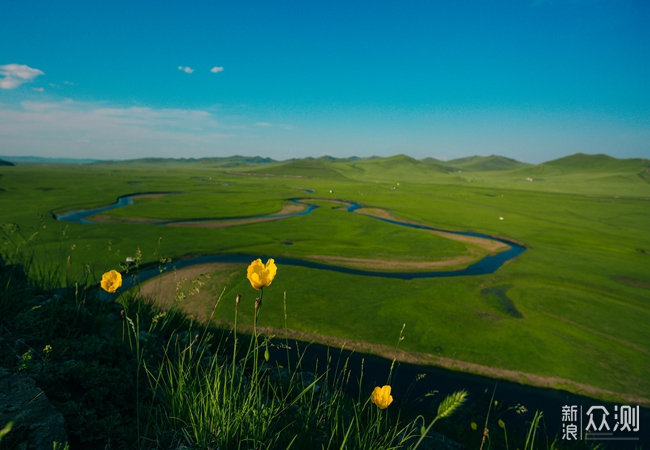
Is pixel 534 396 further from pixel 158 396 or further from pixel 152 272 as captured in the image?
pixel 152 272

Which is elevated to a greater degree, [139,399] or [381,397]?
[381,397]

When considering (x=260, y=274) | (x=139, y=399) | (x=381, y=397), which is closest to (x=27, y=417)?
(x=139, y=399)

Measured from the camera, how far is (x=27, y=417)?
269 centimetres

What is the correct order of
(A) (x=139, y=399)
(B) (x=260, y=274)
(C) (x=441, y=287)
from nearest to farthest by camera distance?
(B) (x=260, y=274), (A) (x=139, y=399), (C) (x=441, y=287)

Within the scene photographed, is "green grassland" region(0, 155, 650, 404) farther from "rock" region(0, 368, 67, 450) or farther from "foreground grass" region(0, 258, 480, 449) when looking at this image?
"rock" region(0, 368, 67, 450)

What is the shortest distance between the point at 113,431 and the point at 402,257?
3165 centimetres

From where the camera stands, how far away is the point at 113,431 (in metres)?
3.18

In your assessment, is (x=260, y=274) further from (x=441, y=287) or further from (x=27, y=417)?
(x=441, y=287)

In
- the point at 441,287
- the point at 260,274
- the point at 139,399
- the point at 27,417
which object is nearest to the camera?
the point at 27,417

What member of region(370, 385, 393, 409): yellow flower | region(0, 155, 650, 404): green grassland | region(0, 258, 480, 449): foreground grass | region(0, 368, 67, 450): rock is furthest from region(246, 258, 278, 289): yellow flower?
region(0, 155, 650, 404): green grassland

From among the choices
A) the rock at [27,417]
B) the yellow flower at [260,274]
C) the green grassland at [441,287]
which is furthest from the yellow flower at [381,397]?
the green grassland at [441,287]

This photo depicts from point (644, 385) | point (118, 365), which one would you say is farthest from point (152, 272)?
point (644, 385)

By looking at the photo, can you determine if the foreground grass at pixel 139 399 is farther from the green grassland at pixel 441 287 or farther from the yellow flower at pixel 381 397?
the green grassland at pixel 441 287

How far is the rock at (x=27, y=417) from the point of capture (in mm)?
2520
